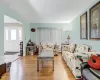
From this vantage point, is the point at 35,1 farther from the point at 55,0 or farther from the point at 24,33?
the point at 24,33

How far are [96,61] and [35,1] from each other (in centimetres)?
262

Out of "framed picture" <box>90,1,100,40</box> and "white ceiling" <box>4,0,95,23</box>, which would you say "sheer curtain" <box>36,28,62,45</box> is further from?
"framed picture" <box>90,1,100,40</box>

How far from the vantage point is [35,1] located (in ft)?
13.5

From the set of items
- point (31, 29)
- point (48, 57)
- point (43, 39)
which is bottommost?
point (48, 57)

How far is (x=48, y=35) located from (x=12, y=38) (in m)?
3.03

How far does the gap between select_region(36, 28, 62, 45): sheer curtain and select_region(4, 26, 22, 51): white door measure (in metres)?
1.86

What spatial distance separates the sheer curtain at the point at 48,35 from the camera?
9.80m

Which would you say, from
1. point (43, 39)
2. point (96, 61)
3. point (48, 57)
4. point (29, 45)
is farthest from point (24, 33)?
point (96, 61)

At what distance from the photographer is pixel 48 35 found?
9789mm

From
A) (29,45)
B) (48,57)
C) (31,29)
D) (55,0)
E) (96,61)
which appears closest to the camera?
(96,61)

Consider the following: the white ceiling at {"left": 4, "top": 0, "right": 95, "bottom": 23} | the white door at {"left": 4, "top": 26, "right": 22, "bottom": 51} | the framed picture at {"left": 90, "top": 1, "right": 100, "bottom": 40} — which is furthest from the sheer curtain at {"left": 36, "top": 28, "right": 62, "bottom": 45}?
the framed picture at {"left": 90, "top": 1, "right": 100, "bottom": 40}

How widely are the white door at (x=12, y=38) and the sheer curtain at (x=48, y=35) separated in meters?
1.86

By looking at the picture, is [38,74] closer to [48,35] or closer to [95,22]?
[95,22]

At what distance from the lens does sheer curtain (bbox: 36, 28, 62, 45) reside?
32.1ft
